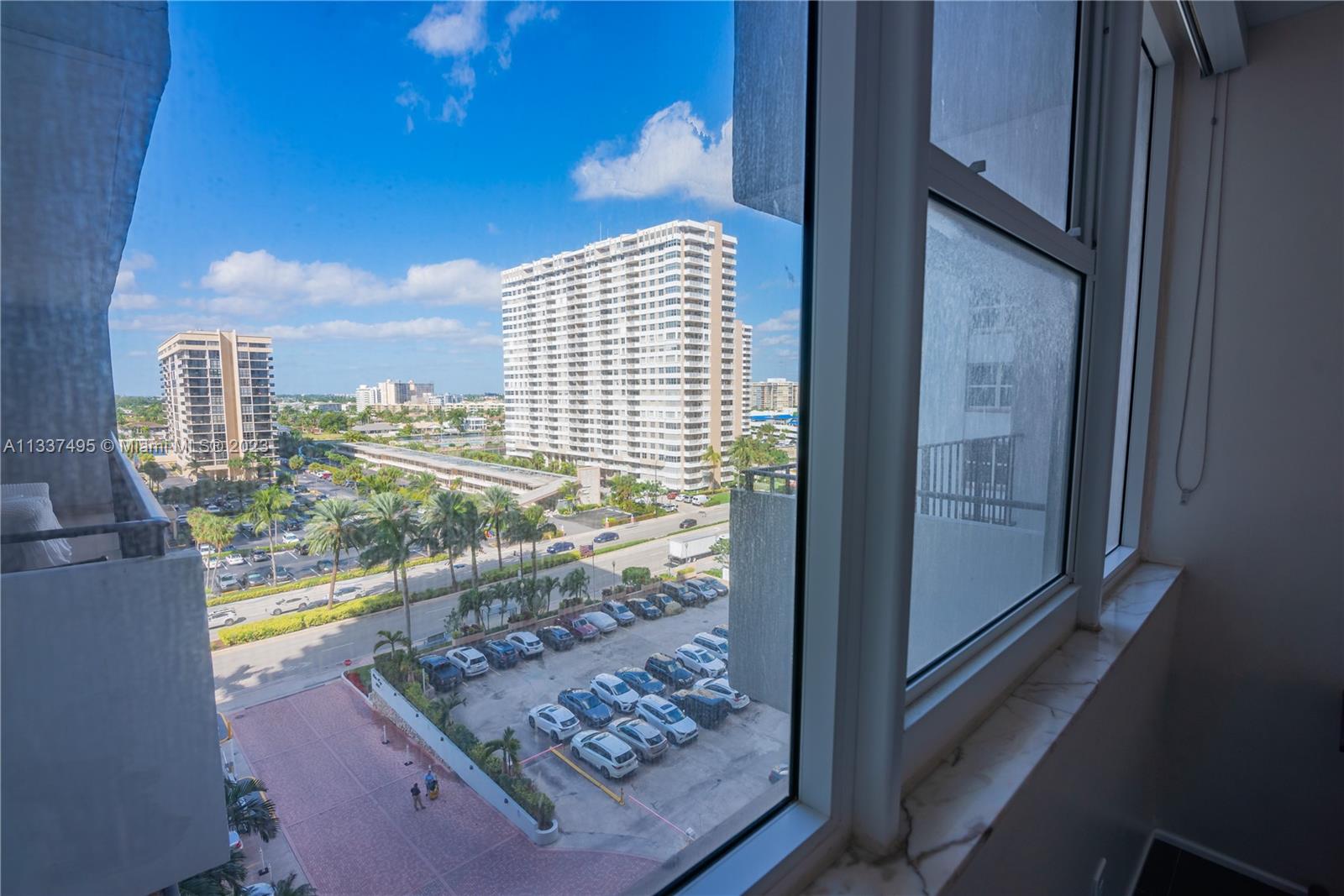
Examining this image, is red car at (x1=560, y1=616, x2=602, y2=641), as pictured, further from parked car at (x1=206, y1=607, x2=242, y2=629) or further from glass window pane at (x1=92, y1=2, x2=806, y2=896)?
parked car at (x1=206, y1=607, x2=242, y2=629)

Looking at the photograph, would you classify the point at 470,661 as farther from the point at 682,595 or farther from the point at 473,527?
the point at 682,595

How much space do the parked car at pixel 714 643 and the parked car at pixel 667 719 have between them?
3.1 inches

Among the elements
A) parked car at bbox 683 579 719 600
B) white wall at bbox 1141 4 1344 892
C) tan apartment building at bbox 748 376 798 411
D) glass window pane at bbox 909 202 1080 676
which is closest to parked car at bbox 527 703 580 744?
parked car at bbox 683 579 719 600

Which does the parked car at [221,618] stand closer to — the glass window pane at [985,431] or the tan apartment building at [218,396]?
the tan apartment building at [218,396]

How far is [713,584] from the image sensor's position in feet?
2.51

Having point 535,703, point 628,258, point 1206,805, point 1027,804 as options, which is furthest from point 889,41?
point 1206,805

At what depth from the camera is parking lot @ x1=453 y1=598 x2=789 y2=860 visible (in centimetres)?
56

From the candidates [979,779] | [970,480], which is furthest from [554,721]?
[970,480]

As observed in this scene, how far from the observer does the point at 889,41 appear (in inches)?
28.0

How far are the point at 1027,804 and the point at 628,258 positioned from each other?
39.9 inches

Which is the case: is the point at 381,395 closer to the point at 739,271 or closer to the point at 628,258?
the point at 628,258

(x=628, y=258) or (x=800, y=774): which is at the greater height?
(x=628, y=258)

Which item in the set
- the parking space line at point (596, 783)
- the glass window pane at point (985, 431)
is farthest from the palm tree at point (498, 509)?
the glass window pane at point (985, 431)

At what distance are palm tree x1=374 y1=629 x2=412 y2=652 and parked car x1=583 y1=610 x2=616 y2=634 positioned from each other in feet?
0.60
